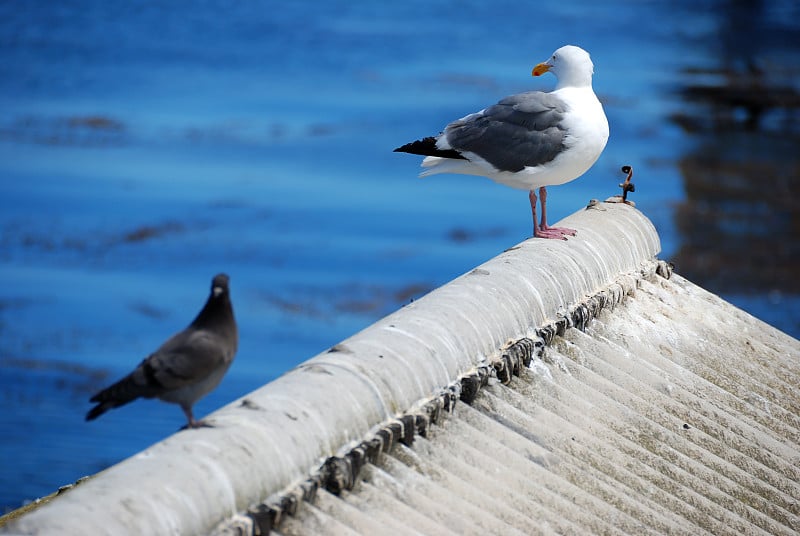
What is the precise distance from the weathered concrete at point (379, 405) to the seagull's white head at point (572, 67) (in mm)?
871

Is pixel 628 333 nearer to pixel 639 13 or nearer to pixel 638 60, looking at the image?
pixel 638 60

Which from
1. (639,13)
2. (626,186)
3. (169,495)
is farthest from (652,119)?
(169,495)

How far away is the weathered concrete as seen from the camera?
3.54 meters

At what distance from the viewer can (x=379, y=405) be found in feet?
14.3

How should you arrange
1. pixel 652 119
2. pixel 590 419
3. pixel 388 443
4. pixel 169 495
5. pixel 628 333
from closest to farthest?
pixel 169 495 → pixel 388 443 → pixel 590 419 → pixel 628 333 → pixel 652 119

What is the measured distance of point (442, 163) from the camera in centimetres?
698

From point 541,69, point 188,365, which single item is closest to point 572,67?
point 541,69

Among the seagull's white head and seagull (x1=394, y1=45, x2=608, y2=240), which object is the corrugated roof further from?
the seagull's white head

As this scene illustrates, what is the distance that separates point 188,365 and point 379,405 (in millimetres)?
753

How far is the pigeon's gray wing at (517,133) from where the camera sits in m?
6.52

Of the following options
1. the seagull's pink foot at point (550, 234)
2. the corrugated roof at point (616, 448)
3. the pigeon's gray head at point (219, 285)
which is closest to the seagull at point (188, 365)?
the pigeon's gray head at point (219, 285)

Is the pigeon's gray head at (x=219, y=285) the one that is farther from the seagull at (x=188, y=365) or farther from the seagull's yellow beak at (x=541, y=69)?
the seagull's yellow beak at (x=541, y=69)

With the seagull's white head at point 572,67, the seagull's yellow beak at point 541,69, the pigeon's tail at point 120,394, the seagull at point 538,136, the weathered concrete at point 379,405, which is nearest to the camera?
the weathered concrete at point 379,405

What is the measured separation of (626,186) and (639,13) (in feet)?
120
